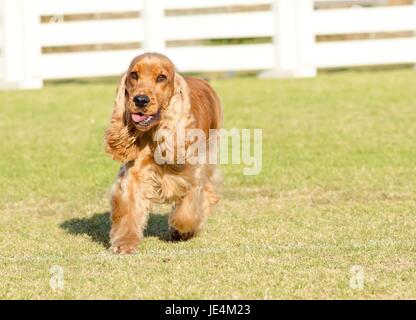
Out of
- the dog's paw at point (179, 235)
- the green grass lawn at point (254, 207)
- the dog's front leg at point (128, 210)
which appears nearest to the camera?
the green grass lawn at point (254, 207)

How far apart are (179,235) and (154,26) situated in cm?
1001

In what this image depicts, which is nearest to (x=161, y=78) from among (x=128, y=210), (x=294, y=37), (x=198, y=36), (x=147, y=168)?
(x=147, y=168)

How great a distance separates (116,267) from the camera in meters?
5.50

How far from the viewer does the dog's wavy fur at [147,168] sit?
6004 millimetres

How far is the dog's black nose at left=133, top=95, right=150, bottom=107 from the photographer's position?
230 inches

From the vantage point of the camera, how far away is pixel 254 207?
25.1 feet

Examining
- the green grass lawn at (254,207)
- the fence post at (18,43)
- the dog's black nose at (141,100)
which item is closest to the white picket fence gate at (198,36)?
the fence post at (18,43)

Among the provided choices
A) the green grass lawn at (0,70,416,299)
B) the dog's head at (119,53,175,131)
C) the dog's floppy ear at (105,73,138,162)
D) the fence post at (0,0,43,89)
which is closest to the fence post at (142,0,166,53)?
the fence post at (0,0,43,89)

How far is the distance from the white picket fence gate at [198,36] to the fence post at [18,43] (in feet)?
0.06

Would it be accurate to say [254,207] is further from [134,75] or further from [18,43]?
[18,43]

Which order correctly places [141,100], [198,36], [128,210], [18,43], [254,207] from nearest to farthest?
[141,100] → [128,210] → [254,207] → [18,43] → [198,36]

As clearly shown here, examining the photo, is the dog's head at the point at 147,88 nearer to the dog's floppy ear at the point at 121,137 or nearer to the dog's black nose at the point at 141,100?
the dog's black nose at the point at 141,100

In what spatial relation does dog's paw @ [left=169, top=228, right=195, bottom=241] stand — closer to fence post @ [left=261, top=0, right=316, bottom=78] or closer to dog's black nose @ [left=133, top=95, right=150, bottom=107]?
dog's black nose @ [left=133, top=95, right=150, bottom=107]
